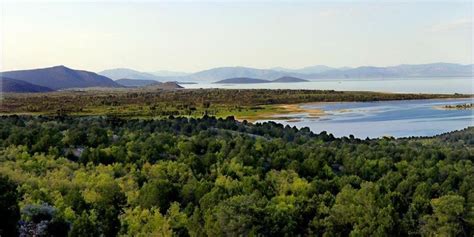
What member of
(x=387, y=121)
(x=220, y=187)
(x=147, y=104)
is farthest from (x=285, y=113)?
(x=220, y=187)

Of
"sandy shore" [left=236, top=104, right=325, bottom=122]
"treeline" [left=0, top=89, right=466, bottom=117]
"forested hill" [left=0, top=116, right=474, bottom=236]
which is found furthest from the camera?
"treeline" [left=0, top=89, right=466, bottom=117]

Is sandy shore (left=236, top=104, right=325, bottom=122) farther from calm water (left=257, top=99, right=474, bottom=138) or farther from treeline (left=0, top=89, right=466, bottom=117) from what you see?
treeline (left=0, top=89, right=466, bottom=117)

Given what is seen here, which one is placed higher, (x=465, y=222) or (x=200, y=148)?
(x=200, y=148)

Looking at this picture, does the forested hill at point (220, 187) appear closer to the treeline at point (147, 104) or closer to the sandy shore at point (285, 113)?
the sandy shore at point (285, 113)

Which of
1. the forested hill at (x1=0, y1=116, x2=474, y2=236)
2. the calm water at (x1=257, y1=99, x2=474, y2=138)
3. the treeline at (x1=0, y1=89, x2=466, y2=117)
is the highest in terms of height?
the treeline at (x1=0, y1=89, x2=466, y2=117)

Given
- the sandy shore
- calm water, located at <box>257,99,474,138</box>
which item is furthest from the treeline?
calm water, located at <box>257,99,474,138</box>

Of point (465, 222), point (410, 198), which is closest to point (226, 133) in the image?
point (410, 198)

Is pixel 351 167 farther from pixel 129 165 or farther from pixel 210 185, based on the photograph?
pixel 129 165
